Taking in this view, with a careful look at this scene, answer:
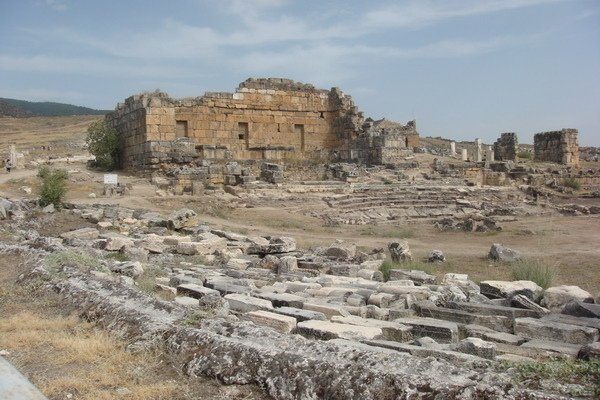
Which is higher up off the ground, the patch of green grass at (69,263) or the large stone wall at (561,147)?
the large stone wall at (561,147)

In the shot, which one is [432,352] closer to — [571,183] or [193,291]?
[193,291]

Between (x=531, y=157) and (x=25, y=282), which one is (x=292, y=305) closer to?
(x=25, y=282)

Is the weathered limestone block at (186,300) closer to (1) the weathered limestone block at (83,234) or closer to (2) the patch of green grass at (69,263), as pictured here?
(2) the patch of green grass at (69,263)

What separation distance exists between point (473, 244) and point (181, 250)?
7.62m

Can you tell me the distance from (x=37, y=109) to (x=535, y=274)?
102 m

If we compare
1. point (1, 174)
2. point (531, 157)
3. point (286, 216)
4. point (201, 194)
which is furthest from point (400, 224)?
point (531, 157)

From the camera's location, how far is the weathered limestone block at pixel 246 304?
636cm

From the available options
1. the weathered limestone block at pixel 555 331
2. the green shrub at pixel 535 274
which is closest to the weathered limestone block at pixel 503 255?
the green shrub at pixel 535 274

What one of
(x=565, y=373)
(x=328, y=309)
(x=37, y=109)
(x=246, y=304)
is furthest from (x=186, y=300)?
(x=37, y=109)

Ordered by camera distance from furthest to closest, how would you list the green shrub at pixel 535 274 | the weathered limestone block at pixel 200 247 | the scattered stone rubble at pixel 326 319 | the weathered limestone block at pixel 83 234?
the weathered limestone block at pixel 83 234
the weathered limestone block at pixel 200 247
the green shrub at pixel 535 274
the scattered stone rubble at pixel 326 319

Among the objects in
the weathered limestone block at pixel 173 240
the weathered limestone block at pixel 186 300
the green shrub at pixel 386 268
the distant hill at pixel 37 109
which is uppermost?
the distant hill at pixel 37 109

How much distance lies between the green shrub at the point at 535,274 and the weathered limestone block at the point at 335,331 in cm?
507

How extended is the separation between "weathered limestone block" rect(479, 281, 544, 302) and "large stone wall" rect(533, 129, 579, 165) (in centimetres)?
3005

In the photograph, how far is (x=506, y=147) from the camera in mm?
36781
